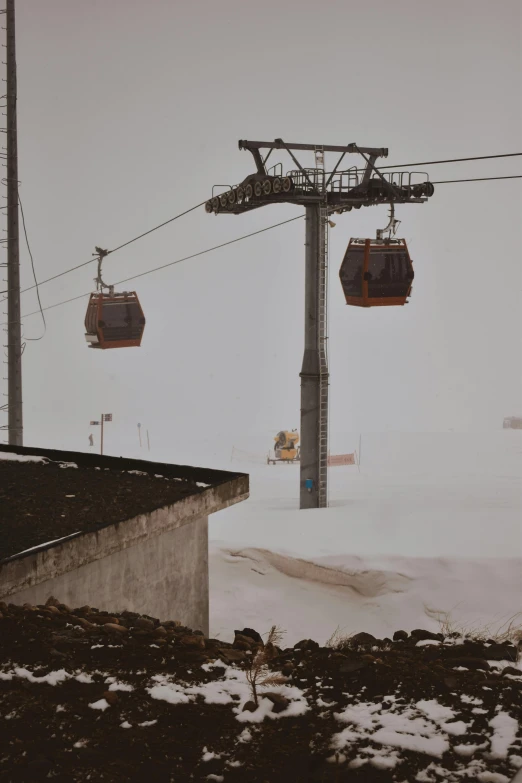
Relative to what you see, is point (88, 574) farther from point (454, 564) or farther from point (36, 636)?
point (454, 564)

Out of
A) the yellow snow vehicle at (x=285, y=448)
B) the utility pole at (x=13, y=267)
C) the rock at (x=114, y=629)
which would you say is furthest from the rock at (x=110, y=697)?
the yellow snow vehicle at (x=285, y=448)

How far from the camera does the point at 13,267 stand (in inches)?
635

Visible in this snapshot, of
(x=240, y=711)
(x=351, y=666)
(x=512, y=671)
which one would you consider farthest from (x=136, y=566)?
(x=512, y=671)

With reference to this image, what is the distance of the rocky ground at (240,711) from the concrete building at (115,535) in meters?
1.16

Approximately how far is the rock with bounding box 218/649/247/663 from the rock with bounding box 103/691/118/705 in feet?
2.58

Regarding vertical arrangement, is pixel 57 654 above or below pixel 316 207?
below

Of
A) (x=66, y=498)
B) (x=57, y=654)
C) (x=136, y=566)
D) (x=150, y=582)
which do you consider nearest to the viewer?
(x=57, y=654)

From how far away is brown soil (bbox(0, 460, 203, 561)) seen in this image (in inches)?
267

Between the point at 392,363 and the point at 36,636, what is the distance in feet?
163

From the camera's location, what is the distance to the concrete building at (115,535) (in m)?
6.20

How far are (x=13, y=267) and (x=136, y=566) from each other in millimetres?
10417

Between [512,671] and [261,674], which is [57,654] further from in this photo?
[512,671]

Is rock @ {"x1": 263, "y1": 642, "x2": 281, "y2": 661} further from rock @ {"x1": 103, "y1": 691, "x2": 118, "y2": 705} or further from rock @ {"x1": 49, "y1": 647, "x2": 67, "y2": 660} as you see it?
rock @ {"x1": 49, "y1": 647, "x2": 67, "y2": 660}

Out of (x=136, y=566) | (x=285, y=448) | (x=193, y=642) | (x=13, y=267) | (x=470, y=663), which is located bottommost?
(x=285, y=448)
